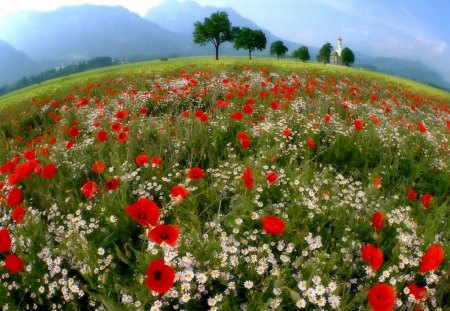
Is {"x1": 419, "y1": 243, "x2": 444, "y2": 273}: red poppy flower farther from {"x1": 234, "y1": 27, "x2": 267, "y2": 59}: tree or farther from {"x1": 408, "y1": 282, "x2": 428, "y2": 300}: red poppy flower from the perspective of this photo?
{"x1": 234, "y1": 27, "x2": 267, "y2": 59}: tree

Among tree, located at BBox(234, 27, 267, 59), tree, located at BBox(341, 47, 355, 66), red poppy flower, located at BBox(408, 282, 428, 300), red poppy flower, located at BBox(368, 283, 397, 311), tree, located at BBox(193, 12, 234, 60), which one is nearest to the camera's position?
red poppy flower, located at BBox(368, 283, 397, 311)

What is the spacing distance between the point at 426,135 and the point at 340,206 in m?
3.86

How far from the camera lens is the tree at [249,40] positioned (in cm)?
7012

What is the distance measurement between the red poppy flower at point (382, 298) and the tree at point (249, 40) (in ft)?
233

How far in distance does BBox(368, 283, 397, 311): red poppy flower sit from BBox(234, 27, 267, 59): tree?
71.0 metres

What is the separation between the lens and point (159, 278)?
2.10 meters

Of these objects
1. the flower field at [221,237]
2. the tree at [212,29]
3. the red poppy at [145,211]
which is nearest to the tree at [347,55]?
the tree at [212,29]

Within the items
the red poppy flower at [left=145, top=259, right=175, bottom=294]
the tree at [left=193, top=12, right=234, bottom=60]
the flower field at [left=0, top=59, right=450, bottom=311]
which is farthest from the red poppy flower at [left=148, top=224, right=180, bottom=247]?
the tree at [left=193, top=12, right=234, bottom=60]

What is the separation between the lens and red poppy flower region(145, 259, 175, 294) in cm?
204

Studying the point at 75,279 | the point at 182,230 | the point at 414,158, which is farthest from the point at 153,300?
the point at 414,158

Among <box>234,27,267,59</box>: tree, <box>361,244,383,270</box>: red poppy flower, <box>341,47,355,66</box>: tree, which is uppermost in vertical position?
<box>234,27,267,59</box>: tree

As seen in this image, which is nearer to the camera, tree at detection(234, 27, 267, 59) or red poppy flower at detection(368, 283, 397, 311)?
red poppy flower at detection(368, 283, 397, 311)

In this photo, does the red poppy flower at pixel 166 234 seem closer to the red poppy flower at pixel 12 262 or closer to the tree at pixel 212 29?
the red poppy flower at pixel 12 262

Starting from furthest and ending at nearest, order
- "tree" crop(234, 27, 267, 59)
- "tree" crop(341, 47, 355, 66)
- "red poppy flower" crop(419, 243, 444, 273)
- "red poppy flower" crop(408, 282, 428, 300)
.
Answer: "tree" crop(341, 47, 355, 66)
"tree" crop(234, 27, 267, 59)
"red poppy flower" crop(408, 282, 428, 300)
"red poppy flower" crop(419, 243, 444, 273)
